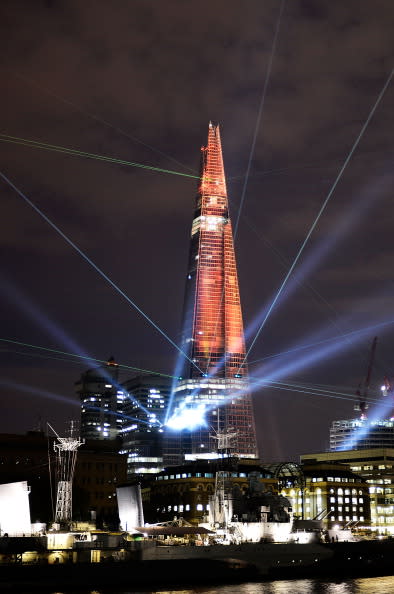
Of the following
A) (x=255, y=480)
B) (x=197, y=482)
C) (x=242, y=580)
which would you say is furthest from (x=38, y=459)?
(x=242, y=580)

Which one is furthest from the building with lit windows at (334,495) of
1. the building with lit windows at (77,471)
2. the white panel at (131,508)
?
the white panel at (131,508)

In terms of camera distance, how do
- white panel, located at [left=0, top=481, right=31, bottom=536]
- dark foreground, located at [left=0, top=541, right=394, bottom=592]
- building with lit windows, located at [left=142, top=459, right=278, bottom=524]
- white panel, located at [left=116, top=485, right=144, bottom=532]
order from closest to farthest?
dark foreground, located at [left=0, top=541, right=394, bottom=592] < white panel, located at [left=0, top=481, right=31, bottom=536] < white panel, located at [left=116, top=485, right=144, bottom=532] < building with lit windows, located at [left=142, top=459, right=278, bottom=524]

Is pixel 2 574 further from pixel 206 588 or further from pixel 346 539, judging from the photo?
pixel 346 539

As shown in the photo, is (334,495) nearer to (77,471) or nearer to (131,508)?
(77,471)

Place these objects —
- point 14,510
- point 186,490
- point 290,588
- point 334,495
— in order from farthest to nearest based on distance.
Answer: point 334,495 → point 186,490 → point 14,510 → point 290,588

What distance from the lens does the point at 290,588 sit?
75.1 m

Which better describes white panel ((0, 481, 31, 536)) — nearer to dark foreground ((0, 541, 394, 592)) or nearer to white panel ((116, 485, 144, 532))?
dark foreground ((0, 541, 394, 592))

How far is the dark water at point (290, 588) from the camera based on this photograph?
230 feet

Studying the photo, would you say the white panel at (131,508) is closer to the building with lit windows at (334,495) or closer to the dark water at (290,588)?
the dark water at (290,588)

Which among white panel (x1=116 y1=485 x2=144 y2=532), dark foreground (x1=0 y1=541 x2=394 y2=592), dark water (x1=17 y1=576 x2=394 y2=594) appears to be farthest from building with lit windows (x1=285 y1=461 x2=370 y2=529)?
white panel (x1=116 y1=485 x2=144 y2=532)

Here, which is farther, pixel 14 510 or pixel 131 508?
pixel 131 508

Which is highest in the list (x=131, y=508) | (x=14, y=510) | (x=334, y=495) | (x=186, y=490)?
(x=14, y=510)

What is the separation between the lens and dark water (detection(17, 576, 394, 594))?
2766 inches

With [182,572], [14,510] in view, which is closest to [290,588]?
[182,572]
